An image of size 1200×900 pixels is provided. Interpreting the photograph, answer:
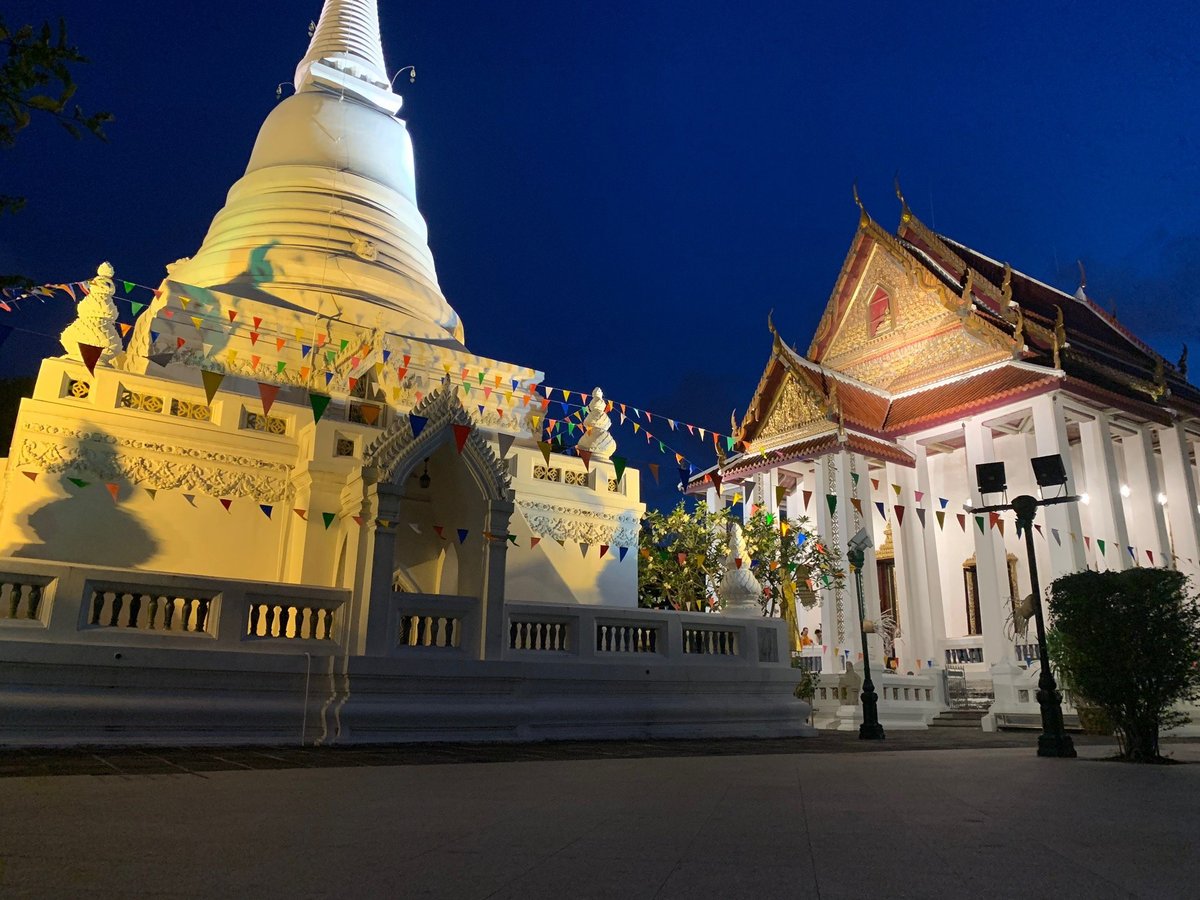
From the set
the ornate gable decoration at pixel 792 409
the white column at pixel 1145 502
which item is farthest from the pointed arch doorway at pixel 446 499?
the white column at pixel 1145 502

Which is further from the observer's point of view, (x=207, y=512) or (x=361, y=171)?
(x=361, y=171)

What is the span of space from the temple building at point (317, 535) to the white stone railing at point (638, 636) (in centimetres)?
3

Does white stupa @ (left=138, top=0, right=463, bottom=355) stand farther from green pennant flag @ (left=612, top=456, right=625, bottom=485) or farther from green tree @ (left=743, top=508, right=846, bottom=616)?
green tree @ (left=743, top=508, right=846, bottom=616)

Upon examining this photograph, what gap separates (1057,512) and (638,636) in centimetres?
1516

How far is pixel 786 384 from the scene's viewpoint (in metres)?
27.8

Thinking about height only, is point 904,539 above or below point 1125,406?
below

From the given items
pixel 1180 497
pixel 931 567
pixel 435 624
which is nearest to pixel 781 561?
pixel 931 567

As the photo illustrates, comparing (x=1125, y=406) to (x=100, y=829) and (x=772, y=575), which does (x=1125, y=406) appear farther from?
(x=100, y=829)

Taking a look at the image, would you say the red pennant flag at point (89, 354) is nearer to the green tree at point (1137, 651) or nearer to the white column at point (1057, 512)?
the green tree at point (1137, 651)

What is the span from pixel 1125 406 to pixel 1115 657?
1811 cm

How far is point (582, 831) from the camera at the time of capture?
12.6 feet

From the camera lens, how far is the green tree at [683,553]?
2119cm

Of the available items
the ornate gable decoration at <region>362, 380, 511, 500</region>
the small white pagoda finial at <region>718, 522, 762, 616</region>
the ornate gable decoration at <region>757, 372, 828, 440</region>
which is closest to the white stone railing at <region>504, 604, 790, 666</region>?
the small white pagoda finial at <region>718, 522, 762, 616</region>

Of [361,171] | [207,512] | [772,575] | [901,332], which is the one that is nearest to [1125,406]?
[901,332]
